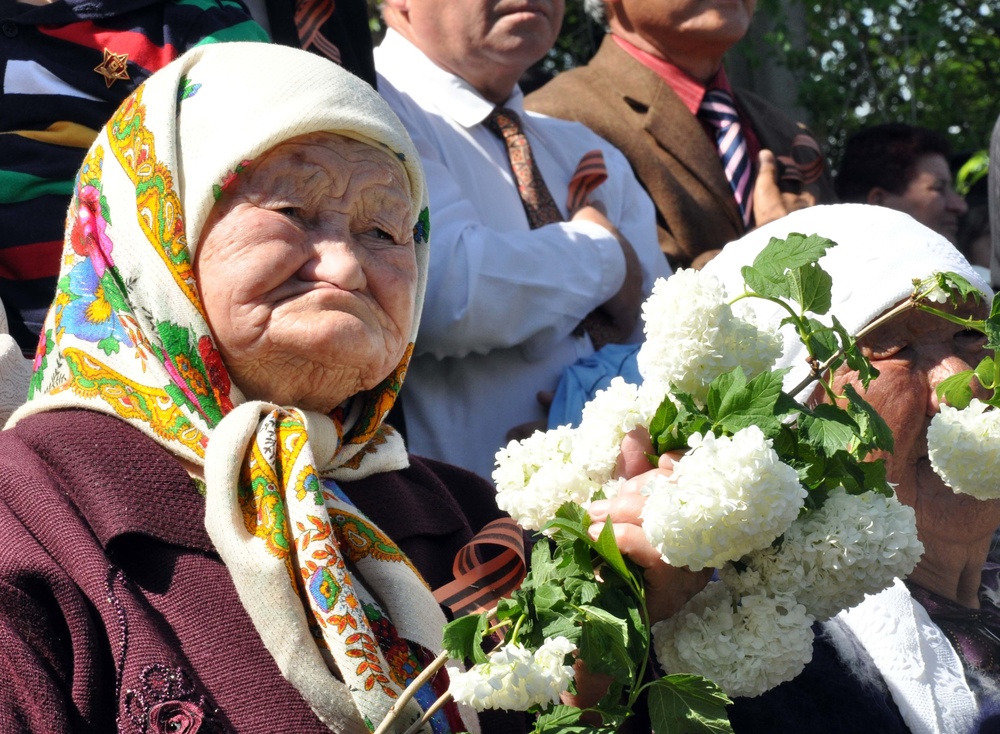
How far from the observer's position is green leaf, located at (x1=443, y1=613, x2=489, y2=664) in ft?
6.33

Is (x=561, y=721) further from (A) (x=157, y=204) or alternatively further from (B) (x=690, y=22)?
(B) (x=690, y=22)

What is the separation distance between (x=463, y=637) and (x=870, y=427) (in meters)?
0.65

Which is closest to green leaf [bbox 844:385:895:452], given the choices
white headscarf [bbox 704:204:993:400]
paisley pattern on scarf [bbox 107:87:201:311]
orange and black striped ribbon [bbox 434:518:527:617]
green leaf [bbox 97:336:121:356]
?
orange and black striped ribbon [bbox 434:518:527:617]

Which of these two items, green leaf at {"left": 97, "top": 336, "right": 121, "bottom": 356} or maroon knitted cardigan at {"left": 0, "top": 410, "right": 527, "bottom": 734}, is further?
green leaf at {"left": 97, "top": 336, "right": 121, "bottom": 356}

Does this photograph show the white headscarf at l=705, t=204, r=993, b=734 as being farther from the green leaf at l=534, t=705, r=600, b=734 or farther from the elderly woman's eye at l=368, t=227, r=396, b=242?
the green leaf at l=534, t=705, r=600, b=734

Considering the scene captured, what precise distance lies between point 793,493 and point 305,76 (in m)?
1.29

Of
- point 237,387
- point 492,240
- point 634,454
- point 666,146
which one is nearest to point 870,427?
point 634,454

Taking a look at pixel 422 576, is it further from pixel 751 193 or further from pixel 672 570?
pixel 751 193

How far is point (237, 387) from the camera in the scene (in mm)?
2607

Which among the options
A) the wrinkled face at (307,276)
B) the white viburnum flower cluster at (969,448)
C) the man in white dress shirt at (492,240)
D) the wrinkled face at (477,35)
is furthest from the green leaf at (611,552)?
the wrinkled face at (477,35)

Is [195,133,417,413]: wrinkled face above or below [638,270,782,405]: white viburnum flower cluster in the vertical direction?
below

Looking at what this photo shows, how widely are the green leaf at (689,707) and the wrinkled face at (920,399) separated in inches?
53.2

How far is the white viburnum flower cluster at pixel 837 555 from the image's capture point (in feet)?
6.43

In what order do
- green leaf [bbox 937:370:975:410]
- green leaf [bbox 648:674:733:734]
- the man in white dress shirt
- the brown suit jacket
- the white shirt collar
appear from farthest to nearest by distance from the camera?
the brown suit jacket < the white shirt collar < the man in white dress shirt < green leaf [bbox 937:370:975:410] < green leaf [bbox 648:674:733:734]
